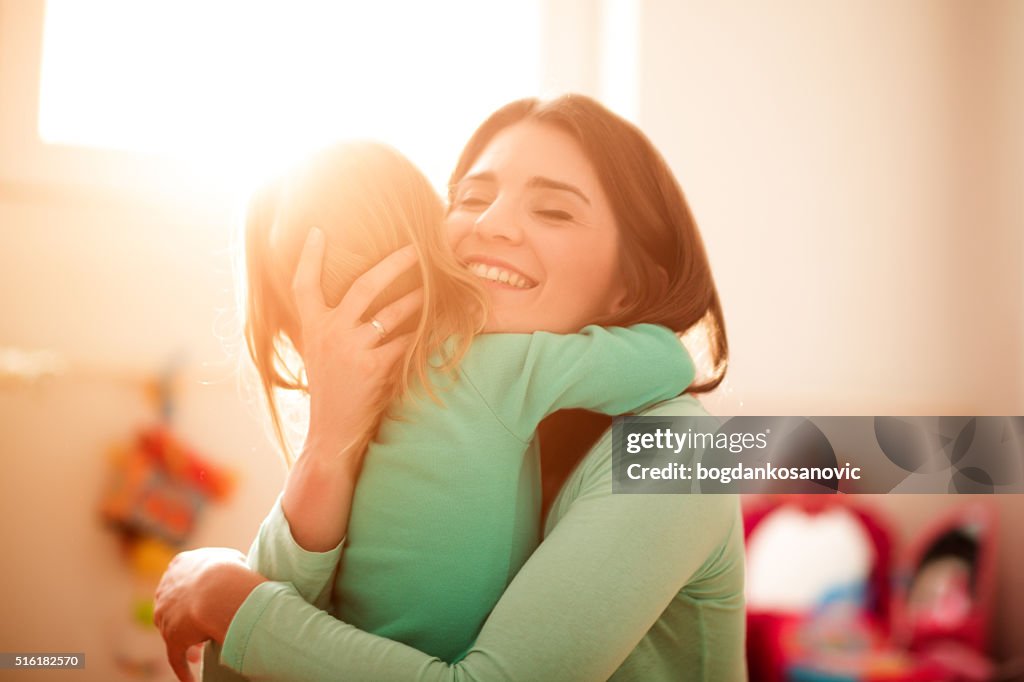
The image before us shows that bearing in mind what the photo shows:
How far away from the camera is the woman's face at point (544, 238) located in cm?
74

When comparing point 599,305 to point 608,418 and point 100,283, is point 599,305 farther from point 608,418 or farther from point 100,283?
point 100,283

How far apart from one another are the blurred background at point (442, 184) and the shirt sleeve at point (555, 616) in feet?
1.45

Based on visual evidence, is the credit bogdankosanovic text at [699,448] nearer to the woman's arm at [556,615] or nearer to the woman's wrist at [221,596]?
the woman's arm at [556,615]

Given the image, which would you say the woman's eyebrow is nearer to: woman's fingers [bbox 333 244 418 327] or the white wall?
woman's fingers [bbox 333 244 418 327]

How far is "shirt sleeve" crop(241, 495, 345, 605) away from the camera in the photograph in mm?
642

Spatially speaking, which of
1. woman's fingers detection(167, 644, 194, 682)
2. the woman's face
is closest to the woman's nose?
the woman's face

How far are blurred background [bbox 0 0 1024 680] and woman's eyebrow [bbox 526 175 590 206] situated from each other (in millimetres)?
565

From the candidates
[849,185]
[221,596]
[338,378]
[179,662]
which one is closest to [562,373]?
[338,378]

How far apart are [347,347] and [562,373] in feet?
0.65

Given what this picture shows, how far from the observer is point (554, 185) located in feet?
2.46

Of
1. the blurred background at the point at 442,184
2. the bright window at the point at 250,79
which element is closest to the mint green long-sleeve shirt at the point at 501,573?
the blurred background at the point at 442,184

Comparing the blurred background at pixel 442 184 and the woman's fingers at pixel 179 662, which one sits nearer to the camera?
the woman's fingers at pixel 179 662

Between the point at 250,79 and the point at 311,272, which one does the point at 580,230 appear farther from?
the point at 250,79

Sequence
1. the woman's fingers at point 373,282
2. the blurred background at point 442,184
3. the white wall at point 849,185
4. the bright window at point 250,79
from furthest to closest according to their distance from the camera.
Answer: the white wall at point 849,185
the bright window at point 250,79
the blurred background at point 442,184
the woman's fingers at point 373,282
